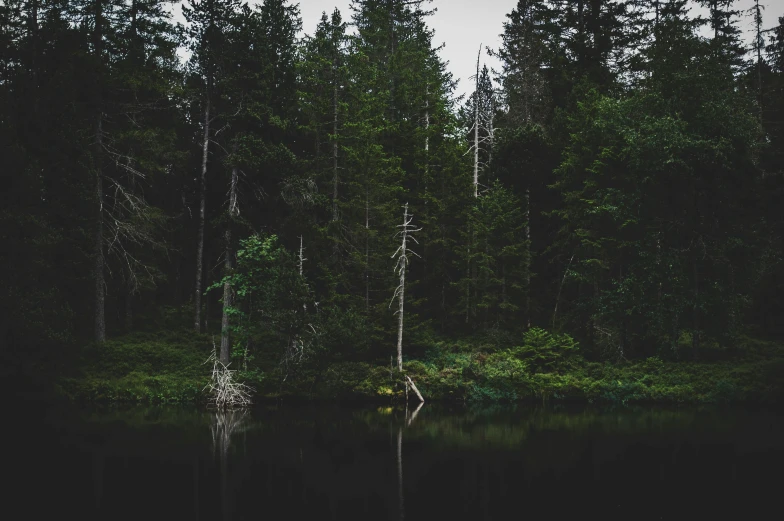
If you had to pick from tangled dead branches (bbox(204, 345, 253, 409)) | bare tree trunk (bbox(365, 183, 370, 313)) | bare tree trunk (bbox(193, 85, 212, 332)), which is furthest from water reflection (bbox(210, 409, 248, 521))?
bare tree trunk (bbox(365, 183, 370, 313))

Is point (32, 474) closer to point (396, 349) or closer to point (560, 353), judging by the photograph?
point (396, 349)

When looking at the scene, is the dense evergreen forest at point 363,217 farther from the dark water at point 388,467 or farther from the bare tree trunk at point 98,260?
the dark water at point 388,467

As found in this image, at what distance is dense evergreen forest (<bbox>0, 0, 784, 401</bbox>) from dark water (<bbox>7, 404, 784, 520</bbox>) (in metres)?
5.12

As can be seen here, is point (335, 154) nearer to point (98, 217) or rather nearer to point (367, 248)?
point (367, 248)

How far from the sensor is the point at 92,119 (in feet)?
85.3

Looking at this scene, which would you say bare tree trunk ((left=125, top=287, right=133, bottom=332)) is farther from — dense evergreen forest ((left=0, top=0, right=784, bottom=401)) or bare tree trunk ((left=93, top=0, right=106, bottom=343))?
bare tree trunk ((left=93, top=0, right=106, bottom=343))

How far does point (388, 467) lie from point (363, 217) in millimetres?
18827

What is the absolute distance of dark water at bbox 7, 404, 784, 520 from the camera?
10.2m

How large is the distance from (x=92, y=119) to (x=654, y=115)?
26.3 meters

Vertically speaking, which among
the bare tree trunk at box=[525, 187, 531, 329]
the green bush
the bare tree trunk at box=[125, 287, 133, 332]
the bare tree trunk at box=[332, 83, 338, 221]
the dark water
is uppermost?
the bare tree trunk at box=[332, 83, 338, 221]

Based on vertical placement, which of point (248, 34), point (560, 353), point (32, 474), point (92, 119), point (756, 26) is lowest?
point (32, 474)

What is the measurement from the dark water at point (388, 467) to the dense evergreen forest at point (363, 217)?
16.8 ft

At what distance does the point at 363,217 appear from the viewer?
30750 millimetres

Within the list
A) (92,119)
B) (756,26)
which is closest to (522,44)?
(756,26)
